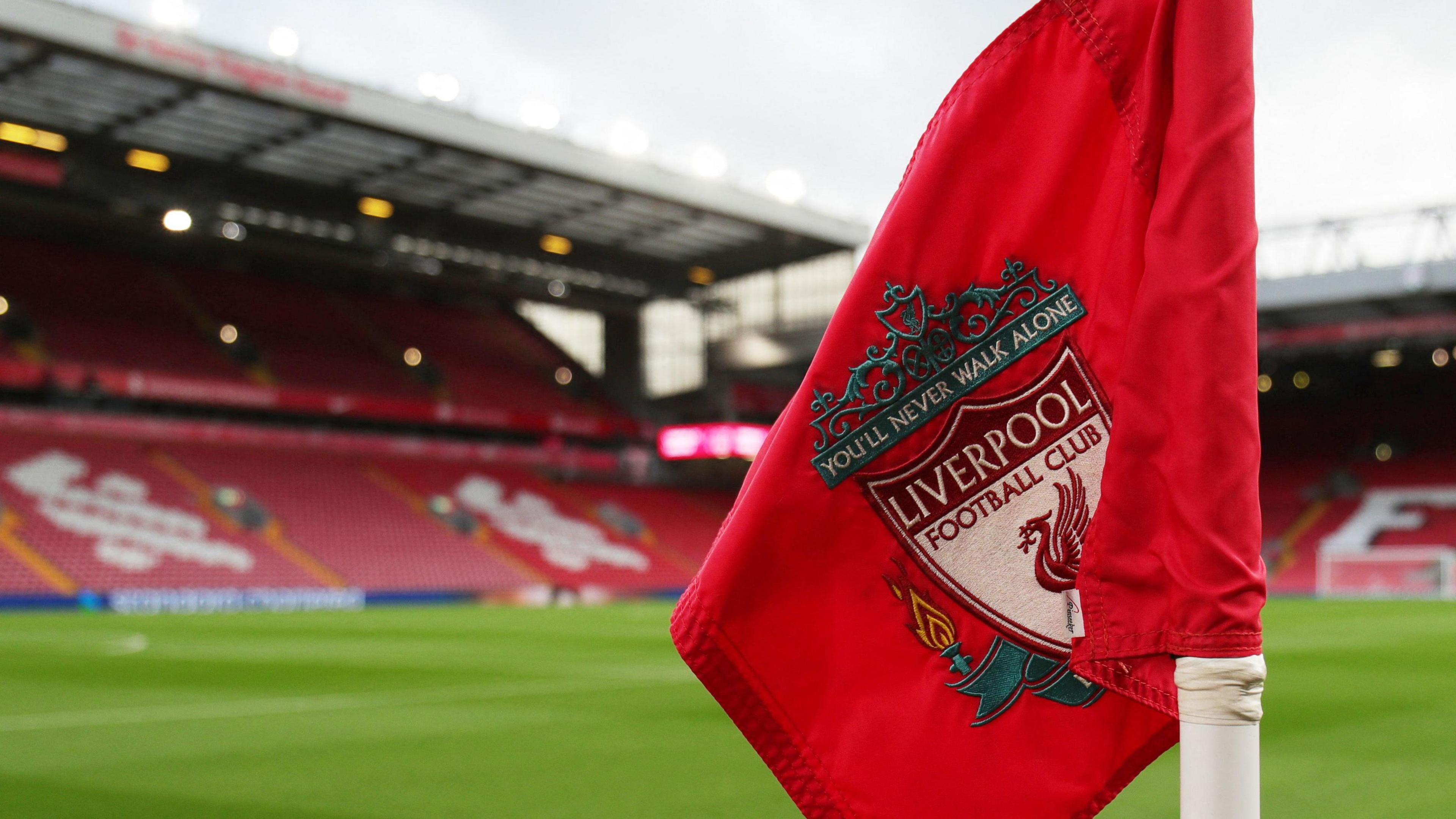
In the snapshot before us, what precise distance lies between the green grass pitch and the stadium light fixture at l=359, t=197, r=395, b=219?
67.4ft

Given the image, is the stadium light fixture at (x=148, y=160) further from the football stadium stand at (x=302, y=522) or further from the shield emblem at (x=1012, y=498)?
the shield emblem at (x=1012, y=498)

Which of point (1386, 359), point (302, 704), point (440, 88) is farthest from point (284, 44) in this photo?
point (1386, 359)

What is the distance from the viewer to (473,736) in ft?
24.8

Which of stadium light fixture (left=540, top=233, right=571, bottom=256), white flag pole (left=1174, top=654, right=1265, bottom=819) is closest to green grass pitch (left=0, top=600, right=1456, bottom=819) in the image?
white flag pole (left=1174, top=654, right=1265, bottom=819)

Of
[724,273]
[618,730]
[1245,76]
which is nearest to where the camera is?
[1245,76]

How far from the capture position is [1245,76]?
6.03ft

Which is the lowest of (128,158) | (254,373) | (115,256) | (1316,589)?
(1316,589)

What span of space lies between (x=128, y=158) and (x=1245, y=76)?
110ft

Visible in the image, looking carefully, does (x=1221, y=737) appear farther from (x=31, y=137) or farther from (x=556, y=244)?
(x=556, y=244)

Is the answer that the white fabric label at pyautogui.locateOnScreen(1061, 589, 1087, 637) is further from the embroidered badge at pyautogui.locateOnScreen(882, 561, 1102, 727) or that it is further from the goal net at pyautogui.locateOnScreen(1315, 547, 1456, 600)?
the goal net at pyautogui.locateOnScreen(1315, 547, 1456, 600)

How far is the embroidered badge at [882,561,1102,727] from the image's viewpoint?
2232 millimetres

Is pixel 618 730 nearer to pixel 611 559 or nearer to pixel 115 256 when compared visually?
pixel 611 559

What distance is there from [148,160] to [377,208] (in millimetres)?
5881

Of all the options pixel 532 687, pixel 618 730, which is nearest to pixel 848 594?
pixel 618 730
